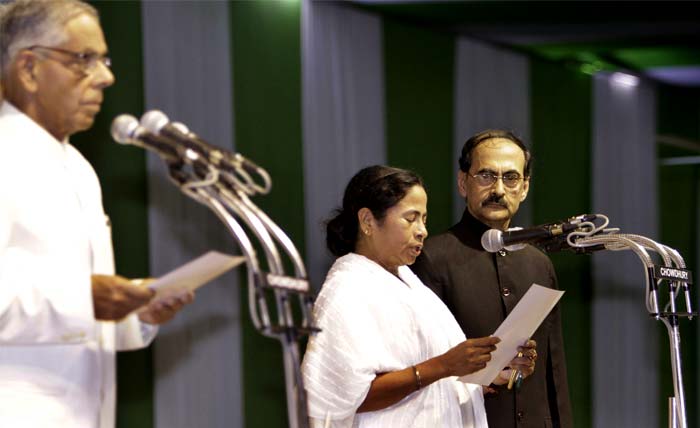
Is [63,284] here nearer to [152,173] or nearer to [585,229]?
[585,229]

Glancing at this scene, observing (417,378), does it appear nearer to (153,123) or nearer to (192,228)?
(153,123)

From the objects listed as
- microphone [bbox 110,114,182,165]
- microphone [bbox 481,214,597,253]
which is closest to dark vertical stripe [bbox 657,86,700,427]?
microphone [bbox 481,214,597,253]

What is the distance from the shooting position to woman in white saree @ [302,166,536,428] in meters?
2.88

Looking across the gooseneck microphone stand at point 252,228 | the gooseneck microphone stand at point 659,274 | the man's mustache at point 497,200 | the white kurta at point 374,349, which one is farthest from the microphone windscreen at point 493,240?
the gooseneck microphone stand at point 252,228

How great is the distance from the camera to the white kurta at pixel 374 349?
2896 millimetres

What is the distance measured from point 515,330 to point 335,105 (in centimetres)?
521

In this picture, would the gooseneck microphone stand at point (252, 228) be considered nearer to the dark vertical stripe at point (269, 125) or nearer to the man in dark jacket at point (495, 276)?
the man in dark jacket at point (495, 276)

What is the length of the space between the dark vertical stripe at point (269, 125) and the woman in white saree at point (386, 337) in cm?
416

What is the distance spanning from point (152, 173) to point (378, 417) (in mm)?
4014

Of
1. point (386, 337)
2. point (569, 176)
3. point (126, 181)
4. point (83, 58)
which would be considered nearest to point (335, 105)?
point (126, 181)

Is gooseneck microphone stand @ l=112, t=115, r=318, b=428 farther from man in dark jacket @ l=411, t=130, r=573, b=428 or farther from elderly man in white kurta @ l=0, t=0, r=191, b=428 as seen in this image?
man in dark jacket @ l=411, t=130, r=573, b=428

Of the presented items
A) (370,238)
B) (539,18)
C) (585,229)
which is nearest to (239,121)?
(539,18)

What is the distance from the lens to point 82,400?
227cm

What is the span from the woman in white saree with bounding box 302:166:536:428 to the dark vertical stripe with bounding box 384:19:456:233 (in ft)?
17.2
